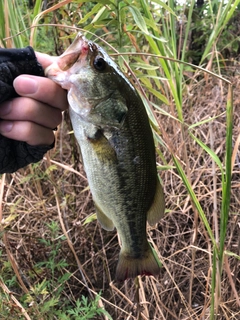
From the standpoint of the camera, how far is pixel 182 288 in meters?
1.93

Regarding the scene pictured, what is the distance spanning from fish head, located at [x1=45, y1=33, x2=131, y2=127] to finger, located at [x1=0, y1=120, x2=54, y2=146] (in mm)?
125

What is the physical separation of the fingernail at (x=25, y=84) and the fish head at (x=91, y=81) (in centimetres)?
5

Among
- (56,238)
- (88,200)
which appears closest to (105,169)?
(56,238)

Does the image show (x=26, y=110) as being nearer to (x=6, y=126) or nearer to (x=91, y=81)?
(x=6, y=126)

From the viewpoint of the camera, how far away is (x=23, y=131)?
40.1 inches

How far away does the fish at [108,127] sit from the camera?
99 centimetres

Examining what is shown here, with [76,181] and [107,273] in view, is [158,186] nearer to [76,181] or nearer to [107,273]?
[107,273]

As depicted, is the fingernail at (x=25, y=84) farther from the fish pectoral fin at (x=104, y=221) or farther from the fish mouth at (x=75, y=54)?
the fish pectoral fin at (x=104, y=221)

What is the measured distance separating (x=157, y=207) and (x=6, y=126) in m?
0.50

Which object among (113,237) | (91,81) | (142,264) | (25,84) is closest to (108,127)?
(91,81)

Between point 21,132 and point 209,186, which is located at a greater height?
point 21,132

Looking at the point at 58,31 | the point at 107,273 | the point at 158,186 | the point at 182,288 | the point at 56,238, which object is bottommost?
the point at 182,288

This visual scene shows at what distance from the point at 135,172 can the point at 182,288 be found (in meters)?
1.10

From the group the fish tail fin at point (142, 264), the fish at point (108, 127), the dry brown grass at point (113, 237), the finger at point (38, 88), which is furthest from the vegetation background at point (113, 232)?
the finger at point (38, 88)
